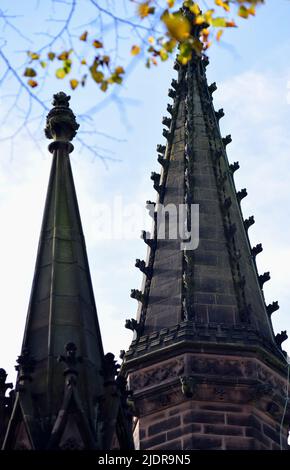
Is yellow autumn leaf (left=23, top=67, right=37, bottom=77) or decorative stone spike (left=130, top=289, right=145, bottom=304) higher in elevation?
decorative stone spike (left=130, top=289, right=145, bottom=304)

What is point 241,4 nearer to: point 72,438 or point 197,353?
point 72,438

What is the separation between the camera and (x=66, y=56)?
17.9 m

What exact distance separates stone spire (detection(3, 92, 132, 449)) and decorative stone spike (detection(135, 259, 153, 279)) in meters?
5.18

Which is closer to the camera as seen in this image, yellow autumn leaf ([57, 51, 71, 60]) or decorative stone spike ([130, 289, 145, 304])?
yellow autumn leaf ([57, 51, 71, 60])

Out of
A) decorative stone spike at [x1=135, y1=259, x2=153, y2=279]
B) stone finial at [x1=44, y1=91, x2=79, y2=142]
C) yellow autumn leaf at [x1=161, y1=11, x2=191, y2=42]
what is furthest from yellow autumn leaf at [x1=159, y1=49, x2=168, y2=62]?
decorative stone spike at [x1=135, y1=259, x2=153, y2=279]

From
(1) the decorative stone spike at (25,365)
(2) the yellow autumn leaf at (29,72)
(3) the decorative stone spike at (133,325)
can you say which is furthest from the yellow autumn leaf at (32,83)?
(3) the decorative stone spike at (133,325)

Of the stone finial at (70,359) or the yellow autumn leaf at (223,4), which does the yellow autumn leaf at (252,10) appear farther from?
the stone finial at (70,359)

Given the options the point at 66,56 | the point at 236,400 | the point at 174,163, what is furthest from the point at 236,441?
the point at 66,56

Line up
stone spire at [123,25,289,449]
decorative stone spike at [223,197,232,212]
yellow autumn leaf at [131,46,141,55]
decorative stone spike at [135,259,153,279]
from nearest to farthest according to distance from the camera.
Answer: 1. yellow autumn leaf at [131,46,141,55]
2. stone spire at [123,25,289,449]
3. decorative stone spike at [135,259,153,279]
4. decorative stone spike at [223,197,232,212]

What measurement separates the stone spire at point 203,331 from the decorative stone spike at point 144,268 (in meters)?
0.03

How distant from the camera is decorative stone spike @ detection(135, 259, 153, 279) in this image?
102ft

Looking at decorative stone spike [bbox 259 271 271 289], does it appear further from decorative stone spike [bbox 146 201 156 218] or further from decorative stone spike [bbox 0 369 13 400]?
decorative stone spike [bbox 0 369 13 400]

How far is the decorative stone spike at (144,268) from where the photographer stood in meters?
31.1

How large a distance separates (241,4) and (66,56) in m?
1.99
